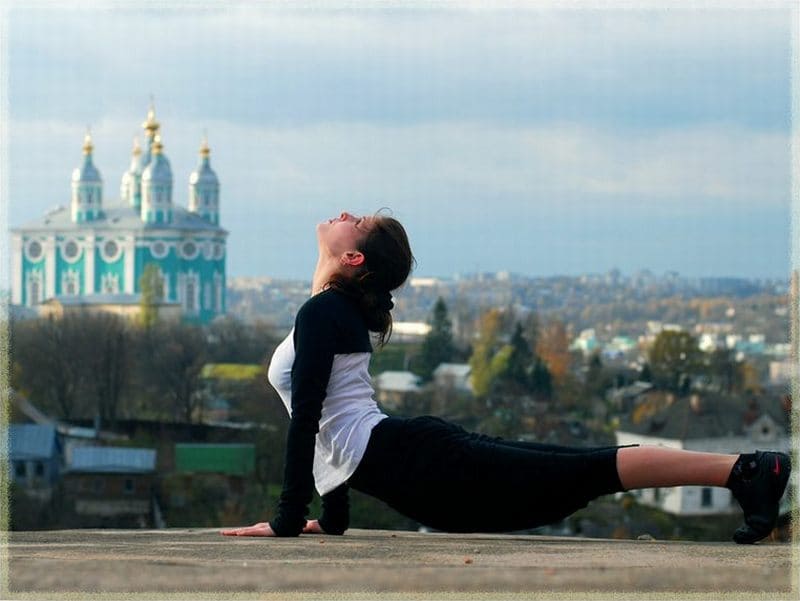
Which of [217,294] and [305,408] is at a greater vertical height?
[217,294]

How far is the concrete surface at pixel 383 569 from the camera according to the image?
1.85m

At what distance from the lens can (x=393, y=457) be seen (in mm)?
2428

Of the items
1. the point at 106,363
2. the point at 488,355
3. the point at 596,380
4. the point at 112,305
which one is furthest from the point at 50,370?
the point at 112,305

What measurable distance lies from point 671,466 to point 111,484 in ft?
63.7

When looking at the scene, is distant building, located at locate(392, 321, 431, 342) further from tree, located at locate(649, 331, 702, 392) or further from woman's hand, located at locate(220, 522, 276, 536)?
woman's hand, located at locate(220, 522, 276, 536)

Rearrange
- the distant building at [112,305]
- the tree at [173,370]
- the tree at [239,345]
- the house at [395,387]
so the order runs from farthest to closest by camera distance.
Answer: the distant building at [112,305], the tree at [239,345], the house at [395,387], the tree at [173,370]

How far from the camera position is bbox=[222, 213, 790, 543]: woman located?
237cm

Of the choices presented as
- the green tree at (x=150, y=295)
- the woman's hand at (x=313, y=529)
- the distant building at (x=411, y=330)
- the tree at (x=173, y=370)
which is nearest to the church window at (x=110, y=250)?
the green tree at (x=150, y=295)

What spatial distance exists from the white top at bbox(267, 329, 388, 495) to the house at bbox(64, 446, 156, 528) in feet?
56.2

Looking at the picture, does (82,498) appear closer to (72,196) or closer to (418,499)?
(418,499)

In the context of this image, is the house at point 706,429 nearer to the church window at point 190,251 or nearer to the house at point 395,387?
the house at point 395,387

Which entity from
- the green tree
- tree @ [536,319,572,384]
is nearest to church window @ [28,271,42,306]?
the green tree

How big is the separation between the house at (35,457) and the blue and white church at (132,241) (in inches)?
1080

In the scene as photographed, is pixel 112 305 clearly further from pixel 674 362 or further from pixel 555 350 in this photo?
pixel 674 362
